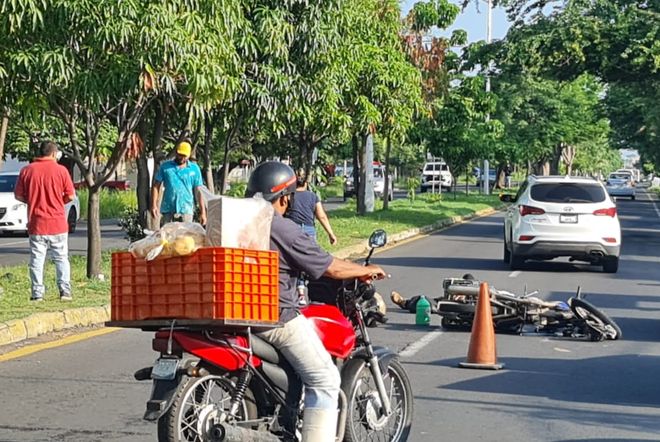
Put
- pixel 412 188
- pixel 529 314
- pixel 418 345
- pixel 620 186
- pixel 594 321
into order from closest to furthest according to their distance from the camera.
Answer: pixel 418 345
pixel 594 321
pixel 529 314
pixel 412 188
pixel 620 186

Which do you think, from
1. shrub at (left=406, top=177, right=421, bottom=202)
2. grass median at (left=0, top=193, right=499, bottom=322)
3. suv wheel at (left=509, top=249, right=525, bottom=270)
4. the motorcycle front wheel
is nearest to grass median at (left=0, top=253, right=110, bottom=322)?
grass median at (left=0, top=193, right=499, bottom=322)

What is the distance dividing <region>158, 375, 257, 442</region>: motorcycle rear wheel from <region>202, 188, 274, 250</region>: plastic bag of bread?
2.22 ft

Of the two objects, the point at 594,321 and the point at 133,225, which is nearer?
the point at 594,321

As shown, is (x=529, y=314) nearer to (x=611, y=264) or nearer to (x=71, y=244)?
(x=611, y=264)

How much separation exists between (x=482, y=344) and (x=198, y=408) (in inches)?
201

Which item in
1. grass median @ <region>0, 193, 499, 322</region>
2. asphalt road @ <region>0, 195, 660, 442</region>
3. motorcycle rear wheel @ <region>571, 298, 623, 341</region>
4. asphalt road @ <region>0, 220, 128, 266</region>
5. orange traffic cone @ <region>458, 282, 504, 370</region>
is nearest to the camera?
asphalt road @ <region>0, 195, 660, 442</region>

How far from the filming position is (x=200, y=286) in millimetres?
5910

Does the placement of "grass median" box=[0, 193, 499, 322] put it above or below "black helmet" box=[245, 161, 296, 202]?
below

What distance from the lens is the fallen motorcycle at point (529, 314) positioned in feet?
41.7

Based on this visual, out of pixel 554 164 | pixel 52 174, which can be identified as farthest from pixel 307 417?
pixel 554 164

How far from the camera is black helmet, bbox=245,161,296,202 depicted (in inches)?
255

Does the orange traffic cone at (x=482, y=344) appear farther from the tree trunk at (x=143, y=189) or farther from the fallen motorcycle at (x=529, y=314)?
the tree trunk at (x=143, y=189)

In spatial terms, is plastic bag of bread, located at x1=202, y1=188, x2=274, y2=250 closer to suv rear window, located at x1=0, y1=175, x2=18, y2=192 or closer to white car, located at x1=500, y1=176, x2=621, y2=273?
white car, located at x1=500, y1=176, x2=621, y2=273

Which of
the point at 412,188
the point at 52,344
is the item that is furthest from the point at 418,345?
the point at 412,188
